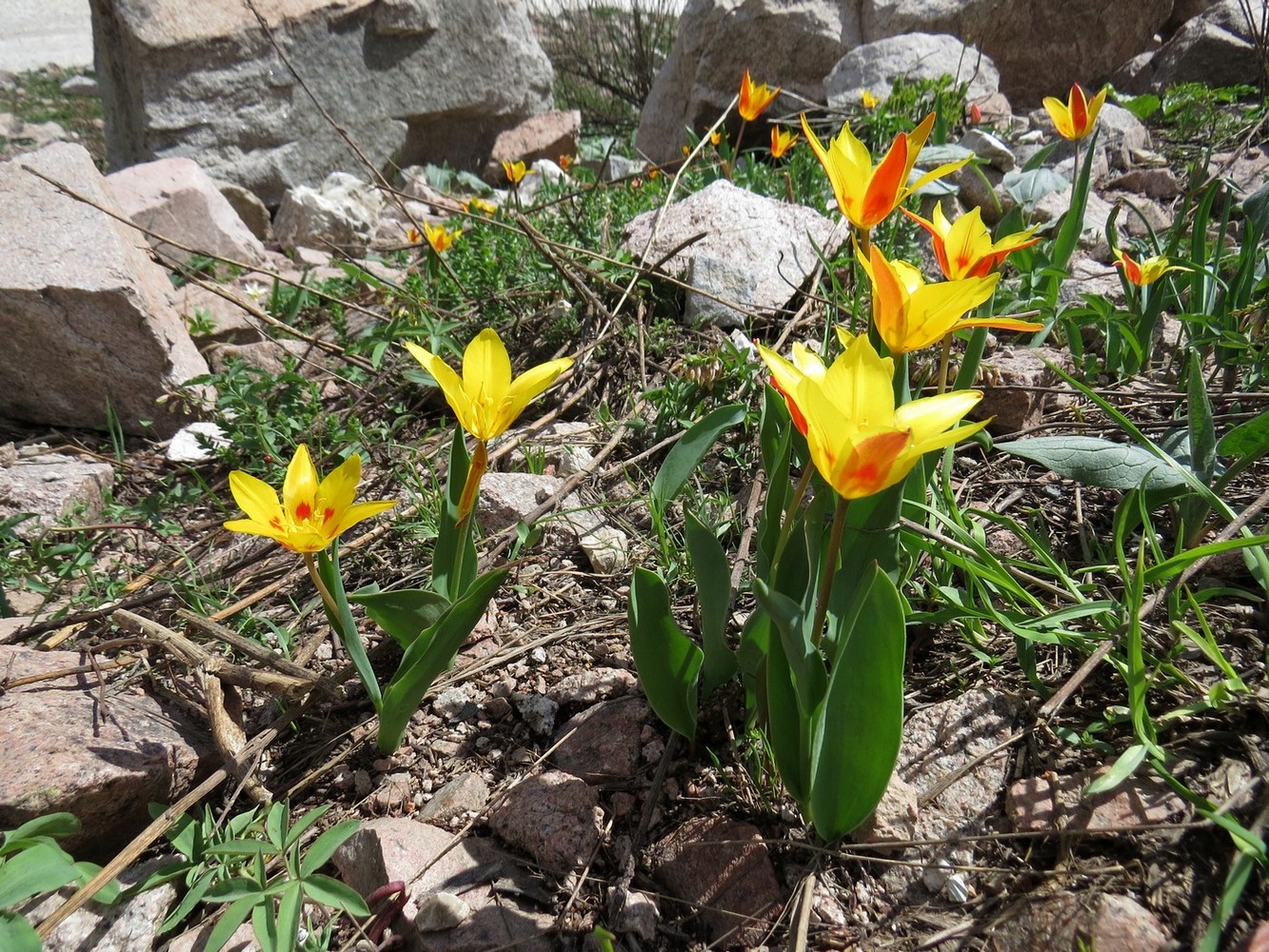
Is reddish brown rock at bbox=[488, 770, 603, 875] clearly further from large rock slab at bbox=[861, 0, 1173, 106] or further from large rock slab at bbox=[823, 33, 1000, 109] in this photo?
large rock slab at bbox=[861, 0, 1173, 106]

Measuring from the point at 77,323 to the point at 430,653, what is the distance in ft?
7.16

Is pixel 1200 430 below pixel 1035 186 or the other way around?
below

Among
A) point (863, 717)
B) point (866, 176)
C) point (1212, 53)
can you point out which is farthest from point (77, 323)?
point (1212, 53)

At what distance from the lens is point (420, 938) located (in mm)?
1040

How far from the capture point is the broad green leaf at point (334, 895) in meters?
0.99

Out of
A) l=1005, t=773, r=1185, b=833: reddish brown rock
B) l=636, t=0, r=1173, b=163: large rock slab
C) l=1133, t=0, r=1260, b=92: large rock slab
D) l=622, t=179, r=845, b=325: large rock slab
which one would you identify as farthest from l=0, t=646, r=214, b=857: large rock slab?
l=1133, t=0, r=1260, b=92: large rock slab

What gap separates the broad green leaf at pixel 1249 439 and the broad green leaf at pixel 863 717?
0.69 m

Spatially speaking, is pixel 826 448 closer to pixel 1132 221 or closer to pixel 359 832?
pixel 359 832

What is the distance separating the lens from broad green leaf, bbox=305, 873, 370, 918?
3.26ft

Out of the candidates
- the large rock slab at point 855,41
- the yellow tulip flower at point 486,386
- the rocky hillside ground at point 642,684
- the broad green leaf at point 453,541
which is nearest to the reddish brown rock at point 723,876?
the rocky hillside ground at point 642,684

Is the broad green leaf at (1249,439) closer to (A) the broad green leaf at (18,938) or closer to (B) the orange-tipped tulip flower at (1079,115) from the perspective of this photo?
(B) the orange-tipped tulip flower at (1079,115)

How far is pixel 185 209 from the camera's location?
4.02 meters

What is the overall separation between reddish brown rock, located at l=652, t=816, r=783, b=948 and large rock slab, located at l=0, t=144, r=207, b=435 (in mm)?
2326

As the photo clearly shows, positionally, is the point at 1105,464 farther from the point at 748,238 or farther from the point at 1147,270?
the point at 748,238
